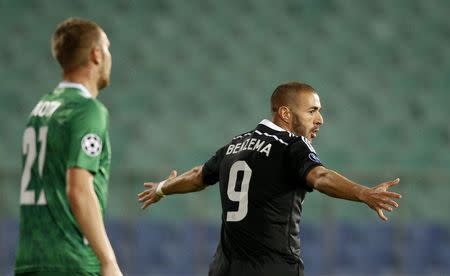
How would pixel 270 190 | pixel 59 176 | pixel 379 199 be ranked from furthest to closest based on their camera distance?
pixel 270 190 → pixel 379 199 → pixel 59 176

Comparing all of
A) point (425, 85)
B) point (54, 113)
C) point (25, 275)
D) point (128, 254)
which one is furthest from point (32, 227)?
point (425, 85)

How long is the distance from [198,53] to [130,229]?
84.4 inches

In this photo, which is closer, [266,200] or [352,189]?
[352,189]

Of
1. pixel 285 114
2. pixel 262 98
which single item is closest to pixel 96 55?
pixel 285 114

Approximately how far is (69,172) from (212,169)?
1.56 meters

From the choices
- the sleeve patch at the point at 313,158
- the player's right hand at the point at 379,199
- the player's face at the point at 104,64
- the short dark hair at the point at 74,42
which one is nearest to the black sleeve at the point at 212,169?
the sleeve patch at the point at 313,158

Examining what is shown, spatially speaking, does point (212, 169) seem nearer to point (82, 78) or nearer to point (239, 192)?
point (239, 192)

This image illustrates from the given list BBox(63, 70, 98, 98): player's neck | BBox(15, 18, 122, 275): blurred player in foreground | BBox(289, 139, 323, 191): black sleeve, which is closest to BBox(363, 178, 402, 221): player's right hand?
BBox(289, 139, 323, 191): black sleeve

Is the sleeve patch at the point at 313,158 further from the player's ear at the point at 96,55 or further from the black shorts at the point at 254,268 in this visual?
the player's ear at the point at 96,55

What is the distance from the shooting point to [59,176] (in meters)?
3.53

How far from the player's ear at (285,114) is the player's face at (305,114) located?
0.02m

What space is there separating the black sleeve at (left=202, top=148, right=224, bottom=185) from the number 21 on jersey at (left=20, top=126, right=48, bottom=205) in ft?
4.72

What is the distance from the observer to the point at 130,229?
8.28 metres

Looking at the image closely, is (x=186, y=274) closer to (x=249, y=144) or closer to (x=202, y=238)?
(x=202, y=238)
